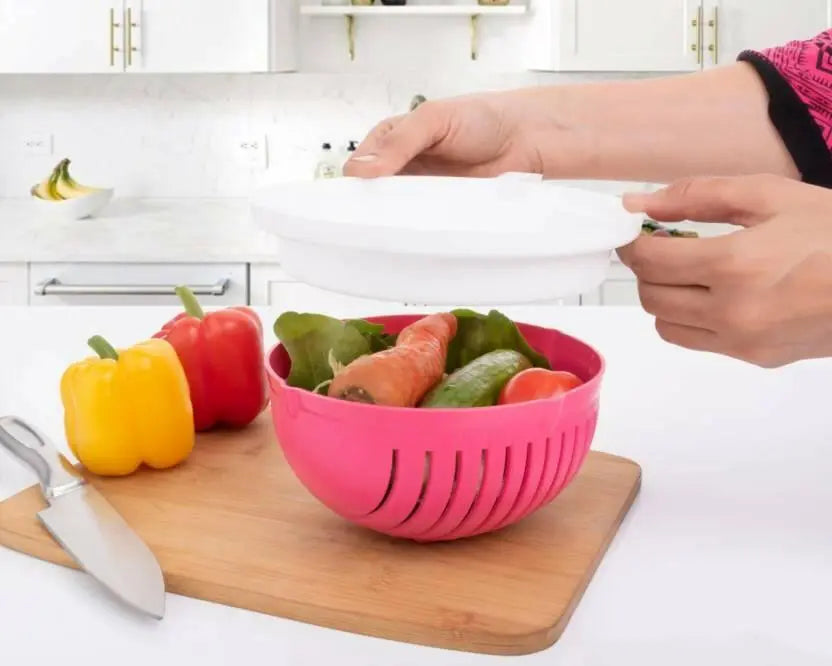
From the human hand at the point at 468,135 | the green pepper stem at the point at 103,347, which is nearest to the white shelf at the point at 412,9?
the human hand at the point at 468,135

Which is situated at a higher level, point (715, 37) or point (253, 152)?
point (715, 37)

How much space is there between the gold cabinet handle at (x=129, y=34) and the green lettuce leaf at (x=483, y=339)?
2.12 m

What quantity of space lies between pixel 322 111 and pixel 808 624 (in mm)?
2708

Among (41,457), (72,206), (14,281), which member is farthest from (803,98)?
(72,206)

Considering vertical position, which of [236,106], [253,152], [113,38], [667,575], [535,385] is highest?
[113,38]

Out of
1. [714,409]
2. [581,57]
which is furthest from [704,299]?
[581,57]

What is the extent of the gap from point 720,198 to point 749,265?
6 cm

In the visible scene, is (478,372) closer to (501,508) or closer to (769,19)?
(501,508)

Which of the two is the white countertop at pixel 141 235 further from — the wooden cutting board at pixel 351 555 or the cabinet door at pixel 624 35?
the wooden cutting board at pixel 351 555

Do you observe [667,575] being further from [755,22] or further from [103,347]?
[755,22]

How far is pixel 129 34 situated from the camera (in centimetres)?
272

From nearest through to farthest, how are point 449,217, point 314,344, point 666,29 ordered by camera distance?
point 449,217 < point 314,344 < point 666,29

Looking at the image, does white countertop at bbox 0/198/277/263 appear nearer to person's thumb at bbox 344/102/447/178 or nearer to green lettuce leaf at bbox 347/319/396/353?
person's thumb at bbox 344/102/447/178

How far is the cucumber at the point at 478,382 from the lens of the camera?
0.76 m
